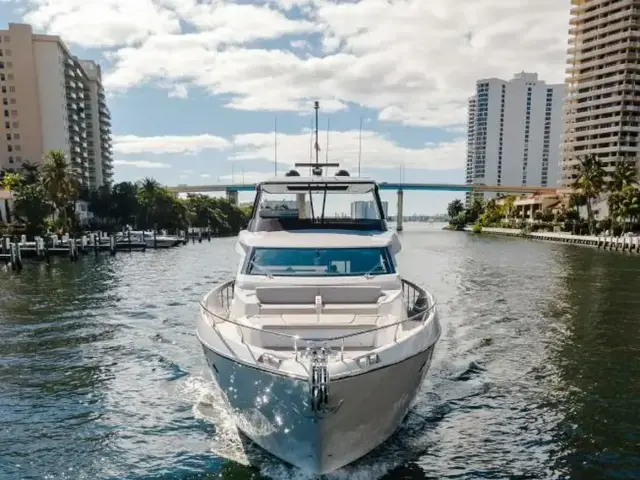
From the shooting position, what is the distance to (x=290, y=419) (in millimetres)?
7246

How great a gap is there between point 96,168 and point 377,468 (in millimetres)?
143631

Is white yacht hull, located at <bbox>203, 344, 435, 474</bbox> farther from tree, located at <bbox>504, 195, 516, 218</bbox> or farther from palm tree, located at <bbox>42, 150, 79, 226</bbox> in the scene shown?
tree, located at <bbox>504, 195, 516, 218</bbox>

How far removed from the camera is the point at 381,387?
7.43m

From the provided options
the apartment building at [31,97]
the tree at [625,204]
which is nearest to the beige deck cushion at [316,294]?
the tree at [625,204]

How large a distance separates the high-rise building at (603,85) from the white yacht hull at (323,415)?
133 metres

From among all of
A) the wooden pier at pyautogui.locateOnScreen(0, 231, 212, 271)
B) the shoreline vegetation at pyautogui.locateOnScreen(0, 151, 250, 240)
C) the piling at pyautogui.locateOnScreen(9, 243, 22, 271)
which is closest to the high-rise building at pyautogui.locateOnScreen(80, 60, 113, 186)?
the shoreline vegetation at pyautogui.locateOnScreen(0, 151, 250, 240)

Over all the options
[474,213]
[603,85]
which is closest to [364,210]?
[603,85]

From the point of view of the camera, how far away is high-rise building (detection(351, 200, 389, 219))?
12.3 m

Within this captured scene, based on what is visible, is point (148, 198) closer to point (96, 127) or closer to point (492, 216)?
point (96, 127)

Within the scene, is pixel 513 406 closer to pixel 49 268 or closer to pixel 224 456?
pixel 224 456

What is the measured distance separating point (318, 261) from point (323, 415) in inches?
151

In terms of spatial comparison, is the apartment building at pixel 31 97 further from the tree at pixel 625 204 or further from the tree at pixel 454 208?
the tree at pixel 454 208

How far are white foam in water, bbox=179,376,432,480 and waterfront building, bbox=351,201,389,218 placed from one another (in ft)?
16.7

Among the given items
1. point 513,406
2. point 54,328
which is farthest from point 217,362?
point 54,328
